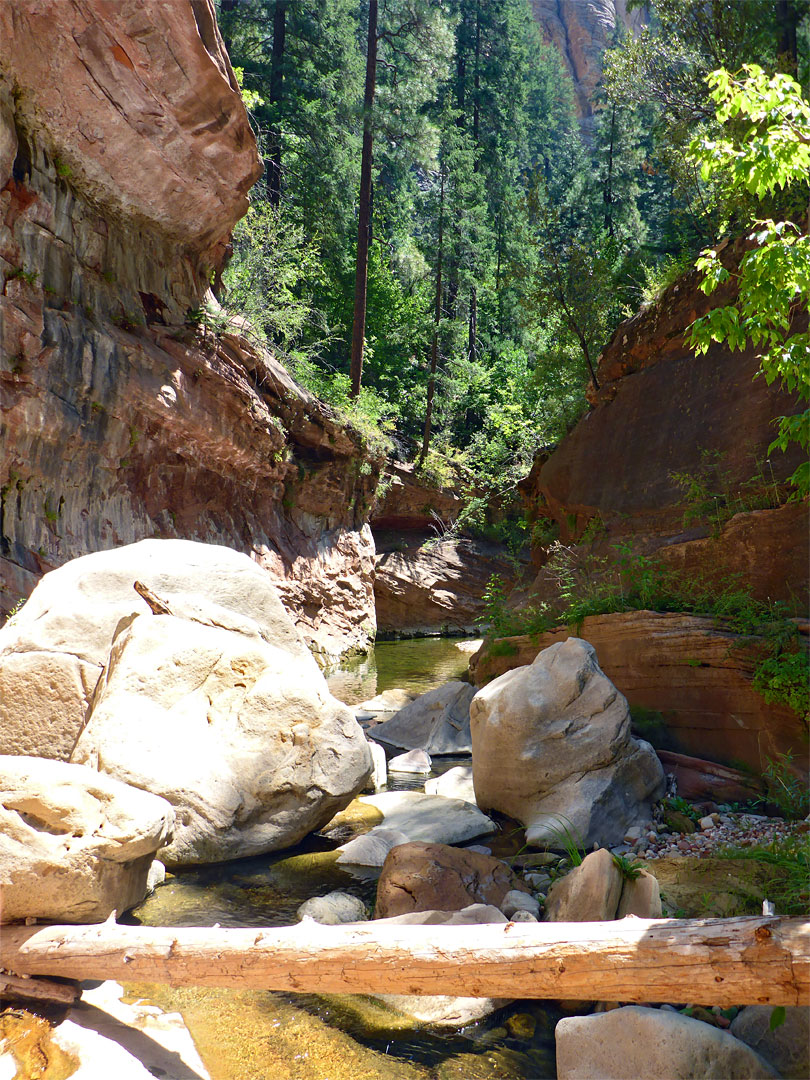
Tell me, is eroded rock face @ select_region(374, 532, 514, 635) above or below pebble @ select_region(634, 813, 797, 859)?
below

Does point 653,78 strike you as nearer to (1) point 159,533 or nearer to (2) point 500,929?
(1) point 159,533

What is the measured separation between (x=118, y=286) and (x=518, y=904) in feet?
37.9

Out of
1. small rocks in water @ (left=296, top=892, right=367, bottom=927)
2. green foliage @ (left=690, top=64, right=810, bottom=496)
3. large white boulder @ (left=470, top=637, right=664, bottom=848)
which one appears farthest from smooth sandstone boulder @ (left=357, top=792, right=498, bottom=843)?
green foliage @ (left=690, top=64, right=810, bottom=496)

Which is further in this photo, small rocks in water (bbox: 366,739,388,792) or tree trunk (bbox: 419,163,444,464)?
tree trunk (bbox: 419,163,444,464)

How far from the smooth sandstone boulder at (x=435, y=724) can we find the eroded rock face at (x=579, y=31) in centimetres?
6033

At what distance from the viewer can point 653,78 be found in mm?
14391

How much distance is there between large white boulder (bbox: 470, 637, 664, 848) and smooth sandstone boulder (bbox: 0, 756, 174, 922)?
3072mm

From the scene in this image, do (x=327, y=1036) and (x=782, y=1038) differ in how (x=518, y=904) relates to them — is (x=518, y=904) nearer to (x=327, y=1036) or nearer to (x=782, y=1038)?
(x=327, y=1036)

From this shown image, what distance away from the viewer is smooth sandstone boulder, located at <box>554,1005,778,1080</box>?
283cm

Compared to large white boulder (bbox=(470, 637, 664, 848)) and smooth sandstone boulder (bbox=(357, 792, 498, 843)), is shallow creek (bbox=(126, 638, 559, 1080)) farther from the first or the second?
large white boulder (bbox=(470, 637, 664, 848))

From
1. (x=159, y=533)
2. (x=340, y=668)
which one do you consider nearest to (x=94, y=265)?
(x=159, y=533)

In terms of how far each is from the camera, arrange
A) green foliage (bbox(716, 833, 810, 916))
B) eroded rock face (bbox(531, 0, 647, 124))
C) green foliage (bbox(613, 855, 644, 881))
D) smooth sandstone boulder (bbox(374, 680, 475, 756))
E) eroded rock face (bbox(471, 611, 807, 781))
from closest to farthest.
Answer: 1. green foliage (bbox(716, 833, 810, 916))
2. green foliage (bbox(613, 855, 644, 881))
3. eroded rock face (bbox(471, 611, 807, 781))
4. smooth sandstone boulder (bbox(374, 680, 475, 756))
5. eroded rock face (bbox(531, 0, 647, 124))

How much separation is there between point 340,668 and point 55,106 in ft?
39.5

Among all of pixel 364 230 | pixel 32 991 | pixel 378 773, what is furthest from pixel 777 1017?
pixel 364 230
